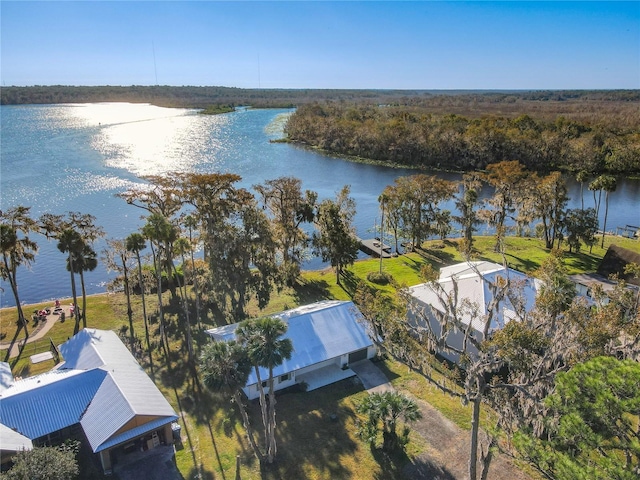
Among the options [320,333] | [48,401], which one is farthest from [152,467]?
[320,333]

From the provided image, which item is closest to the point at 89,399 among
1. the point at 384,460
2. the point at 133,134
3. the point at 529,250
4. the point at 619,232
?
the point at 384,460

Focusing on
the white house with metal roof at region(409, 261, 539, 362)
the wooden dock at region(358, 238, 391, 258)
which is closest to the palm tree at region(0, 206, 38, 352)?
the white house with metal roof at region(409, 261, 539, 362)

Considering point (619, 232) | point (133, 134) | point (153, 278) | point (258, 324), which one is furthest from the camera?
point (133, 134)

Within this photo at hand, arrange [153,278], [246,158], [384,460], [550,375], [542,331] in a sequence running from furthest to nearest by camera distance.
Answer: [246,158] < [153,278] < [384,460] < [542,331] < [550,375]

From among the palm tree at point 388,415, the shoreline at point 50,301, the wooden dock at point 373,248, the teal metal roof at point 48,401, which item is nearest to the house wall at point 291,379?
the palm tree at point 388,415

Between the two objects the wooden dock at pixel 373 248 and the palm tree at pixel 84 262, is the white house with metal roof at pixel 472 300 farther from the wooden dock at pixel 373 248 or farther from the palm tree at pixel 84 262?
the palm tree at pixel 84 262

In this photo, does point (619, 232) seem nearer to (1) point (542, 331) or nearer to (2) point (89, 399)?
(1) point (542, 331)

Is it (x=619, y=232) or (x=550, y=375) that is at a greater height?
(x=550, y=375)

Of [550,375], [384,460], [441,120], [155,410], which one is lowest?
[384,460]
